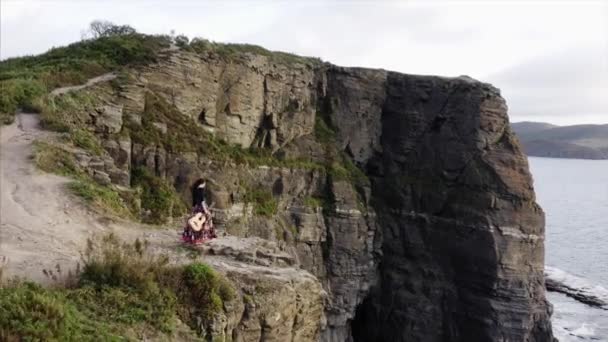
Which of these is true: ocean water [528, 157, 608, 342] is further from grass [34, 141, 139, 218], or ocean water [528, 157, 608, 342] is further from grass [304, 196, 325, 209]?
grass [34, 141, 139, 218]

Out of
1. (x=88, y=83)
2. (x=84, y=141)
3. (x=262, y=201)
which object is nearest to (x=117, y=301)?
(x=84, y=141)

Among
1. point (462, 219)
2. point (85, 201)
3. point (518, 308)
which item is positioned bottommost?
point (518, 308)

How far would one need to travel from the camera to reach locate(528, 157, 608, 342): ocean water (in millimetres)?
44594

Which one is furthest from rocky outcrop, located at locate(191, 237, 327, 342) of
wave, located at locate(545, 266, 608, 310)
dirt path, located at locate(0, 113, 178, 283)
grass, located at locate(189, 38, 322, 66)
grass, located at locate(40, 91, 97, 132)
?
wave, located at locate(545, 266, 608, 310)

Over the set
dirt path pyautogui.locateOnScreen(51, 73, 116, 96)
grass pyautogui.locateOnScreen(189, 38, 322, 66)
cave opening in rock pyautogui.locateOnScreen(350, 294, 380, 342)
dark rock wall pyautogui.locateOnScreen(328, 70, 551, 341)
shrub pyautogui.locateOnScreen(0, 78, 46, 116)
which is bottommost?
cave opening in rock pyautogui.locateOnScreen(350, 294, 380, 342)

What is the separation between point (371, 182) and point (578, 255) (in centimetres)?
3831

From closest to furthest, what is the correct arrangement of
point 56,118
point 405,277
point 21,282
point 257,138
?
point 21,282, point 56,118, point 257,138, point 405,277

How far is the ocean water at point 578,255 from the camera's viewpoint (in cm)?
4459

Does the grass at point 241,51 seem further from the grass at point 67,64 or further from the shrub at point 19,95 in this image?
the shrub at point 19,95

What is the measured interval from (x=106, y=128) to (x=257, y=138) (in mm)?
14430

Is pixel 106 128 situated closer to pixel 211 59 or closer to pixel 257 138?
pixel 211 59

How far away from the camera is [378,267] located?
38.4m

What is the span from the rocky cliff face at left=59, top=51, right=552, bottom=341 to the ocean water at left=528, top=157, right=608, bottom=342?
43.9 feet

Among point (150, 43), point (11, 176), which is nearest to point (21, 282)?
point (11, 176)
